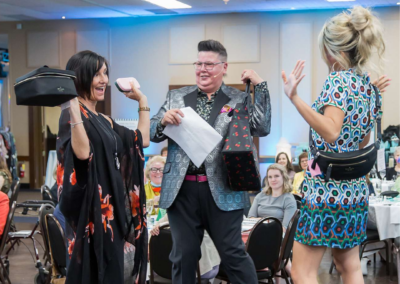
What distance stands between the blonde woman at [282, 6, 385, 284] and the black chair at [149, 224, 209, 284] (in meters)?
1.36

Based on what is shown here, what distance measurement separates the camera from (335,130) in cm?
222

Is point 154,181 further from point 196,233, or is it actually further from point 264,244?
point 196,233

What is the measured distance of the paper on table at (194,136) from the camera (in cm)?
275

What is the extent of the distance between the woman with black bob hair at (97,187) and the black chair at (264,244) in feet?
4.40

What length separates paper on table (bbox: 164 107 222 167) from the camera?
9.01 feet

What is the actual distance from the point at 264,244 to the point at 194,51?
29.7 ft

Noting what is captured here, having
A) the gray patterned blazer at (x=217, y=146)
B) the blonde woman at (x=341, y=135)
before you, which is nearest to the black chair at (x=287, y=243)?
the gray patterned blazer at (x=217, y=146)

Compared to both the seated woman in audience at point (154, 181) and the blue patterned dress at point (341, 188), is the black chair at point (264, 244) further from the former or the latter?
the seated woman in audience at point (154, 181)

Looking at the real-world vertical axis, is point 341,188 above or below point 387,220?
above

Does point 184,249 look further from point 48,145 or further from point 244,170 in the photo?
point 48,145

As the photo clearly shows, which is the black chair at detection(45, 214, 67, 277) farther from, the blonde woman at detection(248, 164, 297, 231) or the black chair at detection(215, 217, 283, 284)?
the blonde woman at detection(248, 164, 297, 231)

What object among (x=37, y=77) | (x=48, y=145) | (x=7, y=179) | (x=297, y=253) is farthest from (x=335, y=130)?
Answer: (x=48, y=145)

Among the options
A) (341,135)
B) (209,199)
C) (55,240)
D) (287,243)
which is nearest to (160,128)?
(209,199)

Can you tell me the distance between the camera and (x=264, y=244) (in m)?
3.87
